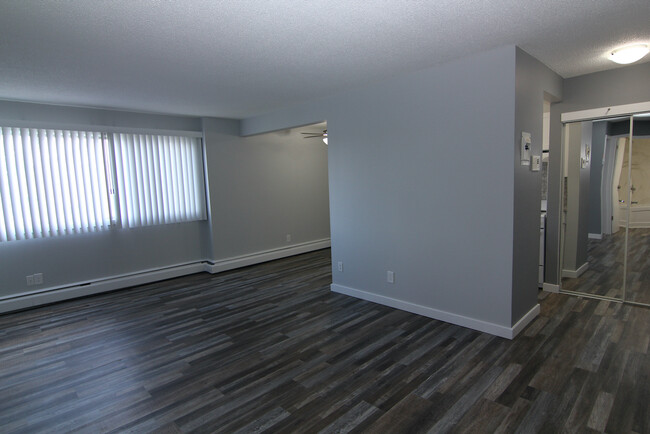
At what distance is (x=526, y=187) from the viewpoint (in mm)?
3221

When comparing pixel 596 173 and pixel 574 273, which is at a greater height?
pixel 596 173

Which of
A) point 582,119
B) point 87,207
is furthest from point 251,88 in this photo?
point 582,119

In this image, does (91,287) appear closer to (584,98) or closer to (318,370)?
(318,370)

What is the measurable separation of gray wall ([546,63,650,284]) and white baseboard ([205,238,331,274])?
4.33 m

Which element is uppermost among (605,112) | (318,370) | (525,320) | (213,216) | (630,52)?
(630,52)

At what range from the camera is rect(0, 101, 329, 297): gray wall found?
15.0ft

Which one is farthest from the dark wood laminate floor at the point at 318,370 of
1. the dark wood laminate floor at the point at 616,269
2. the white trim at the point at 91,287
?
the dark wood laminate floor at the point at 616,269

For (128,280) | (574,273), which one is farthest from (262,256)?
(574,273)

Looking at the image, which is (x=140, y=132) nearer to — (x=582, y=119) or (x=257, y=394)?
(x=257, y=394)

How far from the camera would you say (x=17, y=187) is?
437 centimetres

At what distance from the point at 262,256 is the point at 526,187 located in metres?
4.65

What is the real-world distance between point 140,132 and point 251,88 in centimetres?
232

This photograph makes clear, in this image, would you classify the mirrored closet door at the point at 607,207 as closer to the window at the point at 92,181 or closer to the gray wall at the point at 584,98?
the gray wall at the point at 584,98

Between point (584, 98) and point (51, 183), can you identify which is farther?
point (51, 183)
